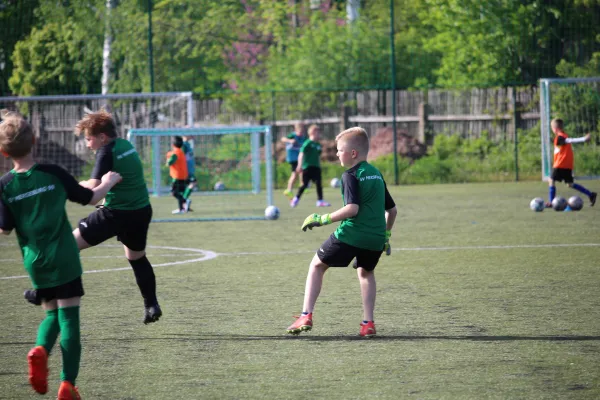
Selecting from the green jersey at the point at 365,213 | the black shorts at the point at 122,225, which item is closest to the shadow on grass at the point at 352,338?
the green jersey at the point at 365,213

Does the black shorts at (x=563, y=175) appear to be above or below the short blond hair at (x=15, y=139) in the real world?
below

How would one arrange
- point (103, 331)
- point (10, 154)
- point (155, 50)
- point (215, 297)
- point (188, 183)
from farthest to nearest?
1. point (155, 50)
2. point (188, 183)
3. point (215, 297)
4. point (103, 331)
5. point (10, 154)

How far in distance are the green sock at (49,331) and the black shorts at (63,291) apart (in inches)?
5.0

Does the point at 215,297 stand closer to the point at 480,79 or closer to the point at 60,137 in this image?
the point at 60,137

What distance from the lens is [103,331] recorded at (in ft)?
24.7

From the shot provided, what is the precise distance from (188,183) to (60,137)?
26.0 ft

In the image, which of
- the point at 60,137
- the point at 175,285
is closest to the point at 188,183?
the point at 60,137

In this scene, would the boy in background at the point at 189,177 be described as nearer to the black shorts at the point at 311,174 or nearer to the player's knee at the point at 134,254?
the black shorts at the point at 311,174

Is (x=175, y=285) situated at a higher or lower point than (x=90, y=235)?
lower

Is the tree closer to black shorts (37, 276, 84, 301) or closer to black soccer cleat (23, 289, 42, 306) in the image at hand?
black soccer cleat (23, 289, 42, 306)

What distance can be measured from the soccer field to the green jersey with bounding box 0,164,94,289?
73 cm

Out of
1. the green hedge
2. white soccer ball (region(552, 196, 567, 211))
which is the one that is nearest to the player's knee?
white soccer ball (region(552, 196, 567, 211))

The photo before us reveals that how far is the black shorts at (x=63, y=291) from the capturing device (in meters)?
5.44

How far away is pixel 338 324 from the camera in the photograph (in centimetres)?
758
